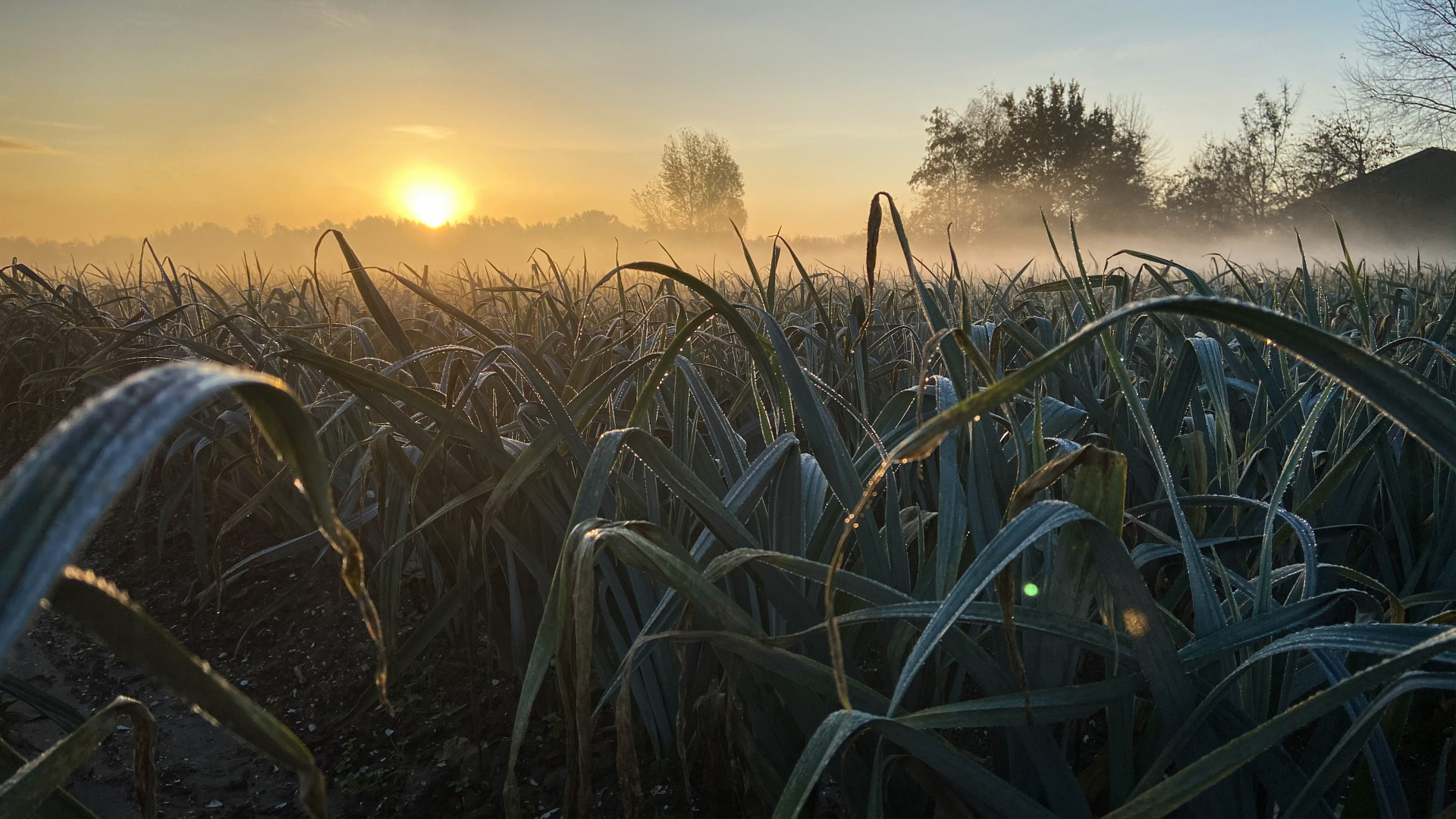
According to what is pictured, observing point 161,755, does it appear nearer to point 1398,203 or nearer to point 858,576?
point 858,576

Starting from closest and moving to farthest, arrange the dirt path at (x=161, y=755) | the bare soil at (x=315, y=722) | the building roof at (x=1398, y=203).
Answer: the bare soil at (x=315, y=722), the dirt path at (x=161, y=755), the building roof at (x=1398, y=203)

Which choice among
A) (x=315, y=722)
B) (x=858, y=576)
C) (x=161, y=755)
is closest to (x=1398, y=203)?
(x=858, y=576)

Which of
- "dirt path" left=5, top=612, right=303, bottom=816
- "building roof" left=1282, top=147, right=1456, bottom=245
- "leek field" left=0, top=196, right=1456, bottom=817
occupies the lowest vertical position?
"dirt path" left=5, top=612, right=303, bottom=816

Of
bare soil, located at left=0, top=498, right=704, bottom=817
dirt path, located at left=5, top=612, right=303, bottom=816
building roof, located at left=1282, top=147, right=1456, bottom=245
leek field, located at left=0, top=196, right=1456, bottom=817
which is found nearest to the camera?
leek field, located at left=0, top=196, right=1456, bottom=817

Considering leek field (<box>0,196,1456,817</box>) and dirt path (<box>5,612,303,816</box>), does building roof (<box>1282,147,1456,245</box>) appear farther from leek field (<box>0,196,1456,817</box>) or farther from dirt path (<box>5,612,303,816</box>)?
dirt path (<box>5,612,303,816</box>)

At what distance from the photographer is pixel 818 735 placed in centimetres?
62

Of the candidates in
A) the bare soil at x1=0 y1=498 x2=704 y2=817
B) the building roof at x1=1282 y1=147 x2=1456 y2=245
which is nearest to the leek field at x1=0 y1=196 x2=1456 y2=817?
the bare soil at x1=0 y1=498 x2=704 y2=817

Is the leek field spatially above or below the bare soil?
above

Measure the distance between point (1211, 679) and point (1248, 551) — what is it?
0.46m

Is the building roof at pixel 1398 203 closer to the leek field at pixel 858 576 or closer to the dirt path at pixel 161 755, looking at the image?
the leek field at pixel 858 576

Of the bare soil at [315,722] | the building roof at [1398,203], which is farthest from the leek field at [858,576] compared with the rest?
the building roof at [1398,203]

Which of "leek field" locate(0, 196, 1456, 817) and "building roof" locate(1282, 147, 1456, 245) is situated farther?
"building roof" locate(1282, 147, 1456, 245)

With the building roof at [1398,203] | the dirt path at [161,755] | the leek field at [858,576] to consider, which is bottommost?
the dirt path at [161,755]

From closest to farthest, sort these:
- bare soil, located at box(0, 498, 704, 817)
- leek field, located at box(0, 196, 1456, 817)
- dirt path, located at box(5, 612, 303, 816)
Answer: leek field, located at box(0, 196, 1456, 817), bare soil, located at box(0, 498, 704, 817), dirt path, located at box(5, 612, 303, 816)
